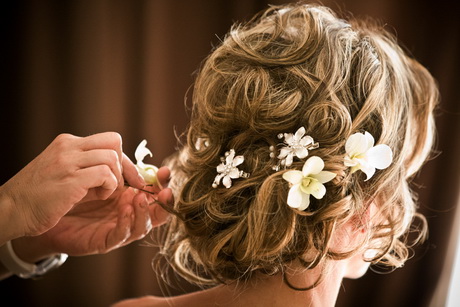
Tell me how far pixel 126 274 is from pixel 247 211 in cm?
136

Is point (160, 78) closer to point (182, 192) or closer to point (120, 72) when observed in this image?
point (120, 72)

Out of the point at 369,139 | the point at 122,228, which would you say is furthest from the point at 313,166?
the point at 122,228

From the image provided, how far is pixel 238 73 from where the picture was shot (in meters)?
1.08

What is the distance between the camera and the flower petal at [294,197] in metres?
0.95

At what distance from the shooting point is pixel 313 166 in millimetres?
958

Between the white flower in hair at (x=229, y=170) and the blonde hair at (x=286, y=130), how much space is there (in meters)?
0.02

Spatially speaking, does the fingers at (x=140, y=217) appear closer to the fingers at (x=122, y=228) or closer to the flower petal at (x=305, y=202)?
the fingers at (x=122, y=228)

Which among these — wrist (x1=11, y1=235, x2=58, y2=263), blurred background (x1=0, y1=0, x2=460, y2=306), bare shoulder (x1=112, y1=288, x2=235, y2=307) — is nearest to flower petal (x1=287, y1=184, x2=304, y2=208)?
bare shoulder (x1=112, y1=288, x2=235, y2=307)

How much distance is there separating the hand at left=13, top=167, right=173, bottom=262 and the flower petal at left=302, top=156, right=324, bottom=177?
52 cm

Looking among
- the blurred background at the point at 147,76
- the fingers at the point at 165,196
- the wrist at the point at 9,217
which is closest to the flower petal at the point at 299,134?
the fingers at the point at 165,196

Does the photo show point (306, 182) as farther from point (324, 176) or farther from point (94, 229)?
point (94, 229)

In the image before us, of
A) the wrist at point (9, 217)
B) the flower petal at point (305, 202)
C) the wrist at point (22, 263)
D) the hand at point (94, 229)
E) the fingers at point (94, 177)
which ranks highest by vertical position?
the flower petal at point (305, 202)

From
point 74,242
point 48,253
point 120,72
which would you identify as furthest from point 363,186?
point 120,72

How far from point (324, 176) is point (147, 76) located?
128cm
